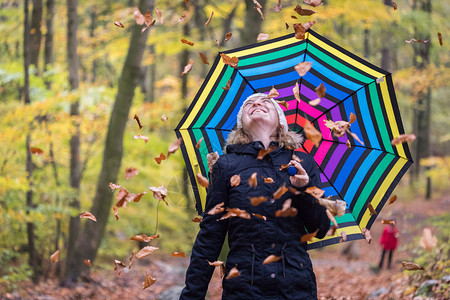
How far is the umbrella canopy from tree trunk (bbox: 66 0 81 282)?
5.74 metres

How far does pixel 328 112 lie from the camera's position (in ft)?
10.7

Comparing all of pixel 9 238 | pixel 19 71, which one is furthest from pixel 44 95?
pixel 9 238

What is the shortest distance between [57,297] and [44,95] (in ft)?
11.7

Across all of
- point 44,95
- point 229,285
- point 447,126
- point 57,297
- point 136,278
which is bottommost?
point 447,126

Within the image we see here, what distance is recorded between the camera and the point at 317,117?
3.32 meters

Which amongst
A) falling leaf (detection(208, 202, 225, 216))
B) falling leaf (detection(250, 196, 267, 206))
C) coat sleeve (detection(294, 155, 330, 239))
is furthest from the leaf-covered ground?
falling leaf (detection(250, 196, 267, 206))

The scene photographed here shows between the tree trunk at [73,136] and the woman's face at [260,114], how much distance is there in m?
6.33

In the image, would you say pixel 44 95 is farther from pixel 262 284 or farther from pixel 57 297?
pixel 262 284

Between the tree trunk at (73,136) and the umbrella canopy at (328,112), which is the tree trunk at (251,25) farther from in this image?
the tree trunk at (73,136)

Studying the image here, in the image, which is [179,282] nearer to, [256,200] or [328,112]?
[328,112]

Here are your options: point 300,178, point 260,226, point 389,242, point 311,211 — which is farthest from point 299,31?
point 389,242

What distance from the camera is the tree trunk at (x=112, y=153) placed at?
734 centimetres

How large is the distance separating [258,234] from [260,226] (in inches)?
1.7

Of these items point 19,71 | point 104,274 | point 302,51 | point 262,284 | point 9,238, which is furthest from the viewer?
point 104,274
